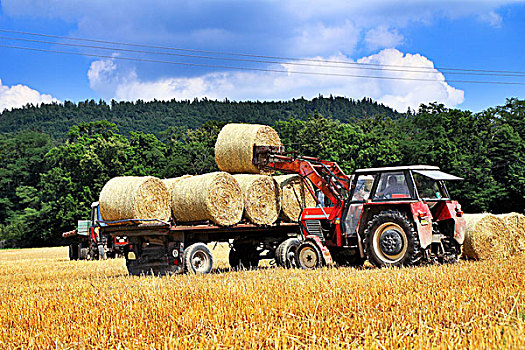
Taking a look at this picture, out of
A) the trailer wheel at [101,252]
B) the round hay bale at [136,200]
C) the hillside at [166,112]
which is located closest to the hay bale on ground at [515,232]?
the round hay bale at [136,200]

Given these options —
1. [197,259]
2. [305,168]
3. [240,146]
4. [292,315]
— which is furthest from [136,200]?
[292,315]

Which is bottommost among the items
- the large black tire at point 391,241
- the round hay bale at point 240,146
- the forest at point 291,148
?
the large black tire at point 391,241

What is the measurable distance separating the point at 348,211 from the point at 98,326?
7.09 meters

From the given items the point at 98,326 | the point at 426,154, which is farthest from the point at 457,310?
the point at 426,154

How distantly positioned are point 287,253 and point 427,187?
378 centimetres

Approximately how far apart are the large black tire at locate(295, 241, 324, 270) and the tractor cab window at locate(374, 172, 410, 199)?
6.09 feet

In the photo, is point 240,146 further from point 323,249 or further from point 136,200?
point 323,249

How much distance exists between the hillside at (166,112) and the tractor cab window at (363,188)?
4812 inches

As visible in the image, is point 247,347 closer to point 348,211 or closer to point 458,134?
point 348,211

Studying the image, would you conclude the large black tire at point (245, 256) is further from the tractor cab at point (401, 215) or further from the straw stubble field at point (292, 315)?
the straw stubble field at point (292, 315)

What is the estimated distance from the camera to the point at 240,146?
14.8 metres

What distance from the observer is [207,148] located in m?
60.8

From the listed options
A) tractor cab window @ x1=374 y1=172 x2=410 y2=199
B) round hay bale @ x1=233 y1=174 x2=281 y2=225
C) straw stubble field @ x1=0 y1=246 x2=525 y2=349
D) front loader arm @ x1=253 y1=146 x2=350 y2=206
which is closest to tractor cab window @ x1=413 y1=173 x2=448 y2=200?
tractor cab window @ x1=374 y1=172 x2=410 y2=199

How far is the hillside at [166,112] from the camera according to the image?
14062cm
